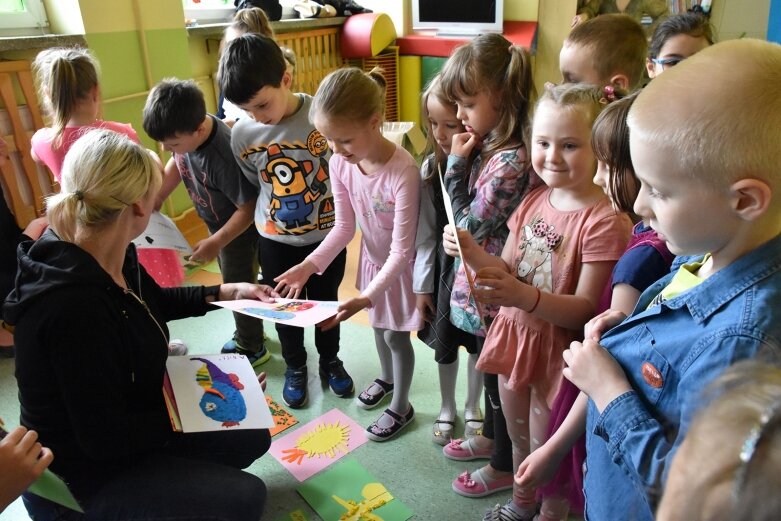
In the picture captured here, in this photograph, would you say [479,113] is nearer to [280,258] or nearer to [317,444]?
[280,258]

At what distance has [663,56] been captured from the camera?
1.89 m

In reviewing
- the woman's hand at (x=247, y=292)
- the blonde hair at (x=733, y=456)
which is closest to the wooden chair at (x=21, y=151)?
the woman's hand at (x=247, y=292)

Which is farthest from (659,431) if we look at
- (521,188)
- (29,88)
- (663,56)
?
(29,88)

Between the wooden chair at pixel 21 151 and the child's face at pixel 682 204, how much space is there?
2557 mm

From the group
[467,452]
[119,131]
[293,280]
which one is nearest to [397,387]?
[467,452]

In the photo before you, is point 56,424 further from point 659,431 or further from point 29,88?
point 29,88

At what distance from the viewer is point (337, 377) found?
2.07 metres

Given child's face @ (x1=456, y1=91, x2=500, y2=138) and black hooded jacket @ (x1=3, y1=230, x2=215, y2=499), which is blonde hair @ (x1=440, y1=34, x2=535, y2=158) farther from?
black hooded jacket @ (x1=3, y1=230, x2=215, y2=499)

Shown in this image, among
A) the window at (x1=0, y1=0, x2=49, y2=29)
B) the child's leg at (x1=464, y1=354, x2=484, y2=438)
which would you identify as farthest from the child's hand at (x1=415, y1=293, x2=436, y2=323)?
the window at (x1=0, y1=0, x2=49, y2=29)

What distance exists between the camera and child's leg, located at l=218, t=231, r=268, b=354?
6.94 ft

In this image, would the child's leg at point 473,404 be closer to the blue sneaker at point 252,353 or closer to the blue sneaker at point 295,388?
the blue sneaker at point 295,388

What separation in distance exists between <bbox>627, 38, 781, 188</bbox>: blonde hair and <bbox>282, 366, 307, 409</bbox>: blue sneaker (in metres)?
1.64

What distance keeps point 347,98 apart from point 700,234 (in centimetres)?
101

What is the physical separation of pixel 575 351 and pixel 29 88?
255 centimetres
